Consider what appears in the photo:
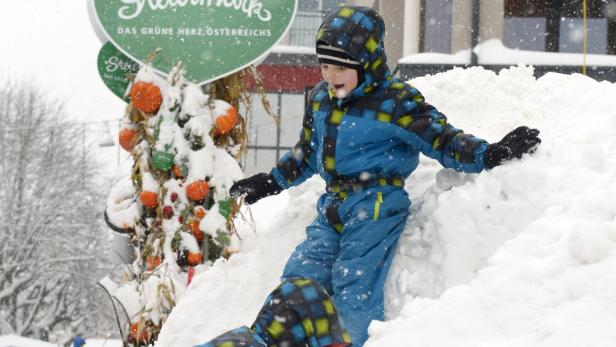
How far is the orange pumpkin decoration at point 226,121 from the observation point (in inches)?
199

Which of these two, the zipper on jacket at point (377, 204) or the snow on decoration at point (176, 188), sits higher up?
the zipper on jacket at point (377, 204)

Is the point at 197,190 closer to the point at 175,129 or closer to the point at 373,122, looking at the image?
the point at 175,129

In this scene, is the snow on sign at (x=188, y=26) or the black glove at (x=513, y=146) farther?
the snow on sign at (x=188, y=26)

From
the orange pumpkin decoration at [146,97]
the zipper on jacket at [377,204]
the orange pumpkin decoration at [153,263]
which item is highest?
the orange pumpkin decoration at [146,97]

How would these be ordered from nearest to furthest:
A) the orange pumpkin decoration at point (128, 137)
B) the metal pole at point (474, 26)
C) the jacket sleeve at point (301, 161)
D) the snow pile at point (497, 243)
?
1. the snow pile at point (497, 243)
2. the jacket sleeve at point (301, 161)
3. the orange pumpkin decoration at point (128, 137)
4. the metal pole at point (474, 26)

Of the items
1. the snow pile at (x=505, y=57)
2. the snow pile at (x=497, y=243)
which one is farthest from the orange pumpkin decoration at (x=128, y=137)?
the snow pile at (x=505, y=57)

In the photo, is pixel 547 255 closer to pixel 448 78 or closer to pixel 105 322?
pixel 448 78

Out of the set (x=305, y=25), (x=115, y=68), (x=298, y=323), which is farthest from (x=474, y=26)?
(x=298, y=323)

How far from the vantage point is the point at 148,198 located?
16.8 ft

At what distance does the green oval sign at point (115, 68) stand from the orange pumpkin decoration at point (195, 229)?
3.45 feet

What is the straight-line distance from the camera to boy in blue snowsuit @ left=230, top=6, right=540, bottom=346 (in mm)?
3096

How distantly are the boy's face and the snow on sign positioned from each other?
2.16m

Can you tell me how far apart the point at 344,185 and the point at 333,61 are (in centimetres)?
52

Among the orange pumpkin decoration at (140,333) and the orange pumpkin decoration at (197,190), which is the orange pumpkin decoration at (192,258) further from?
the orange pumpkin decoration at (140,333)
